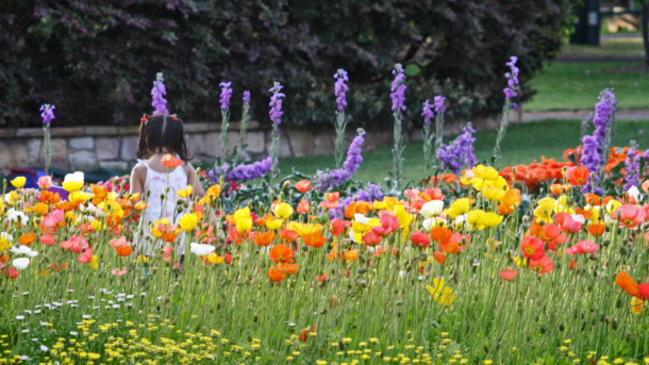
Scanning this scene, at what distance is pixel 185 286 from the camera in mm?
5168

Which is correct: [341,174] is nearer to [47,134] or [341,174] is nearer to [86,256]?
[47,134]

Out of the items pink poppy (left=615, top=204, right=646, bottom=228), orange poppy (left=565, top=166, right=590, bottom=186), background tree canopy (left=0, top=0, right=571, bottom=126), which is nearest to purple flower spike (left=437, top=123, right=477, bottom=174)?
orange poppy (left=565, top=166, right=590, bottom=186)

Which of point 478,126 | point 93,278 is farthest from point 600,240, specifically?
point 478,126

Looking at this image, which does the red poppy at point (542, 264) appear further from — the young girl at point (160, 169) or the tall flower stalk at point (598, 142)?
the tall flower stalk at point (598, 142)

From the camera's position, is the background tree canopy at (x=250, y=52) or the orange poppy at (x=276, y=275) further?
the background tree canopy at (x=250, y=52)

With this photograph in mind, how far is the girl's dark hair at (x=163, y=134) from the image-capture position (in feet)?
22.2

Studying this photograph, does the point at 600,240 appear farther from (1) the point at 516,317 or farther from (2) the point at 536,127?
(2) the point at 536,127

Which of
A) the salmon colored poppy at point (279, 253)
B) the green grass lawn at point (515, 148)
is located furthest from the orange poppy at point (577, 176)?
the green grass lawn at point (515, 148)

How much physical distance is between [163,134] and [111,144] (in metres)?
6.92

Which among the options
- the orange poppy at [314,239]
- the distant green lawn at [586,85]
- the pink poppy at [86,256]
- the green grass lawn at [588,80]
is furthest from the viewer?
the green grass lawn at [588,80]

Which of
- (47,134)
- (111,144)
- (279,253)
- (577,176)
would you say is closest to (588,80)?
(111,144)

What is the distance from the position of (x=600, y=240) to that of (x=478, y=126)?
461 inches

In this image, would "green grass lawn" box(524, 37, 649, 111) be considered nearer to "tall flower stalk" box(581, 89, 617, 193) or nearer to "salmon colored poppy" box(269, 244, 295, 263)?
"tall flower stalk" box(581, 89, 617, 193)

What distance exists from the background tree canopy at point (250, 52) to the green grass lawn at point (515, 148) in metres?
0.45
